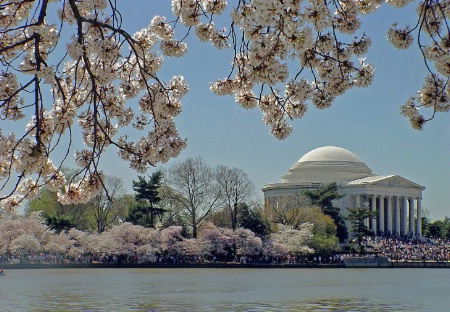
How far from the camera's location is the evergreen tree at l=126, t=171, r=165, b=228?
83875mm

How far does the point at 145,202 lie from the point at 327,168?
39.6m

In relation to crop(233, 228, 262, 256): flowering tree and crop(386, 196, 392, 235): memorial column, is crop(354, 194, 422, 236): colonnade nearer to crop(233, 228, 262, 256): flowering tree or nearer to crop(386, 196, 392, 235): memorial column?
crop(386, 196, 392, 235): memorial column

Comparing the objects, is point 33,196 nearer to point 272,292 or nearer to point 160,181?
point 272,292

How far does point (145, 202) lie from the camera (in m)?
86.0

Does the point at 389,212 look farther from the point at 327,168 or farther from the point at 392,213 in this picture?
the point at 327,168

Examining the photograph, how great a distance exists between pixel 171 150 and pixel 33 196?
1400mm

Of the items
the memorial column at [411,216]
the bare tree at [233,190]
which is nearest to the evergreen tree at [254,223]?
the bare tree at [233,190]

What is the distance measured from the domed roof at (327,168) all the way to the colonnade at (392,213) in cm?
490

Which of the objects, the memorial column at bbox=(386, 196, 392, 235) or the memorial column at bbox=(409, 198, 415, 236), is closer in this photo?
the memorial column at bbox=(386, 196, 392, 235)

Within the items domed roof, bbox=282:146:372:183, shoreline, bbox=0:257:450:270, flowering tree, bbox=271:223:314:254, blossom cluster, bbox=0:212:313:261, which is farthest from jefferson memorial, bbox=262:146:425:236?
blossom cluster, bbox=0:212:313:261

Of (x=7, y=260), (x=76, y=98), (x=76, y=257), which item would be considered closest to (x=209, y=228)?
(x=76, y=257)

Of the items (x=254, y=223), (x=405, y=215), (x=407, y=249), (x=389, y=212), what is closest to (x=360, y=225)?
(x=407, y=249)

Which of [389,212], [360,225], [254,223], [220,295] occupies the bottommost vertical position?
[220,295]

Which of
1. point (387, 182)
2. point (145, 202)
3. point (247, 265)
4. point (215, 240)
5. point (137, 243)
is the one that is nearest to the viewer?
point (247, 265)
